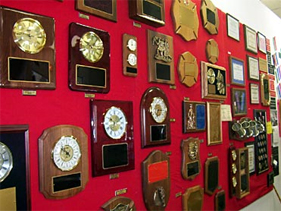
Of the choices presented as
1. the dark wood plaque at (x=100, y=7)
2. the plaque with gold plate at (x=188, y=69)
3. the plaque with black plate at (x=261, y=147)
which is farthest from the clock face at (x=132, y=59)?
the plaque with black plate at (x=261, y=147)

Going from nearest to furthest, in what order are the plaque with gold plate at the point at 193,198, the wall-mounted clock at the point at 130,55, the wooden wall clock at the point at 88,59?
1. the wooden wall clock at the point at 88,59
2. the wall-mounted clock at the point at 130,55
3. the plaque with gold plate at the point at 193,198

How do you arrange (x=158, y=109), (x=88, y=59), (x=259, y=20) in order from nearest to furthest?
(x=88, y=59), (x=158, y=109), (x=259, y=20)

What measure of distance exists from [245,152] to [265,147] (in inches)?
30.8

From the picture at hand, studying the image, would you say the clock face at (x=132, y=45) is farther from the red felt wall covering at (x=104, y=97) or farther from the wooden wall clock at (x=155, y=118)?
the wooden wall clock at (x=155, y=118)

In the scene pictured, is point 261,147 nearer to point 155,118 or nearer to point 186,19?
point 186,19

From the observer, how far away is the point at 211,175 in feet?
9.70

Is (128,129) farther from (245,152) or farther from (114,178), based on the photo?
(245,152)

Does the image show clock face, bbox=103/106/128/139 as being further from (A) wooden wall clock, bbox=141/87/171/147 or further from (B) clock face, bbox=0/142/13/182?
(B) clock face, bbox=0/142/13/182

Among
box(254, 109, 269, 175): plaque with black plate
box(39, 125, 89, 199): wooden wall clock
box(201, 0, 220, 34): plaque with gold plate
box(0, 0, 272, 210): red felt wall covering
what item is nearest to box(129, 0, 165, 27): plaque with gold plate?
box(0, 0, 272, 210): red felt wall covering

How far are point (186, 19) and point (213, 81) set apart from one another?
2.40 ft

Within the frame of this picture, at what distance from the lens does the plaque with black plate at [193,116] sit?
262cm

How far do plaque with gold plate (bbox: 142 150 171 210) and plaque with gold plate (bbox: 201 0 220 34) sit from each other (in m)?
1.51

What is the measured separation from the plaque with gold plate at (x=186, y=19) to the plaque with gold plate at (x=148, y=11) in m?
0.24

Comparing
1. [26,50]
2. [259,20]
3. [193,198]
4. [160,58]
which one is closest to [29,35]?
[26,50]
